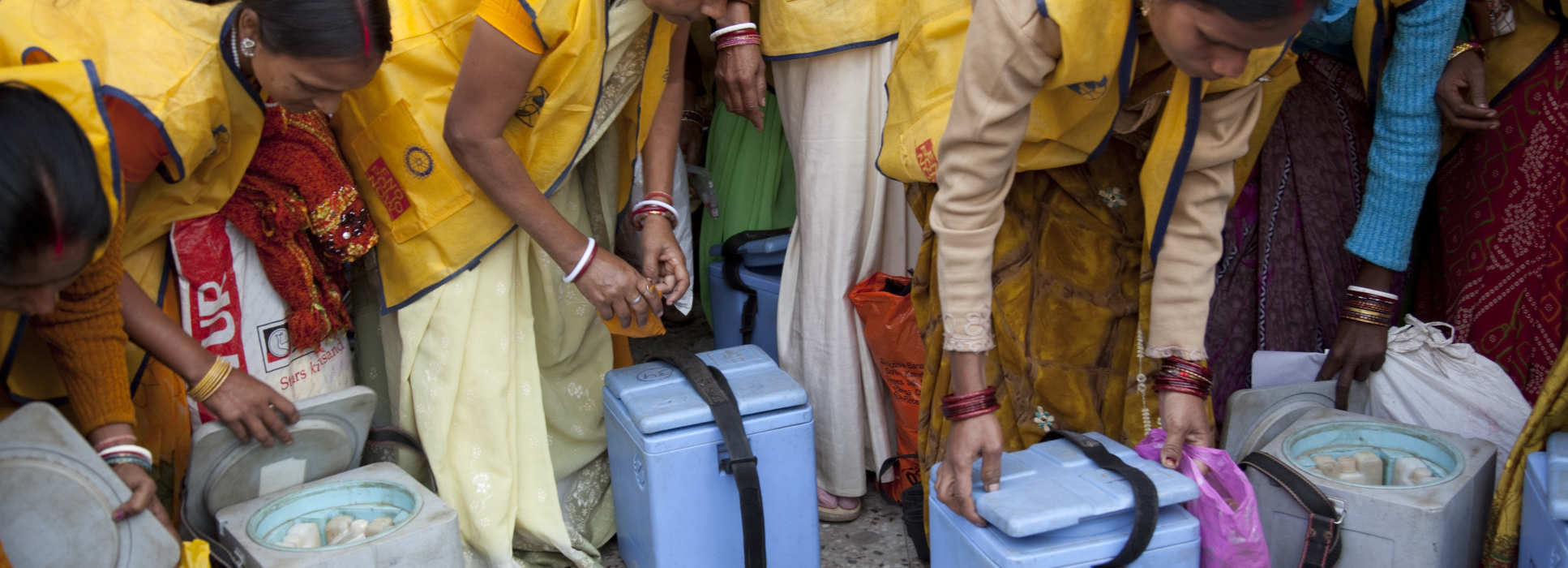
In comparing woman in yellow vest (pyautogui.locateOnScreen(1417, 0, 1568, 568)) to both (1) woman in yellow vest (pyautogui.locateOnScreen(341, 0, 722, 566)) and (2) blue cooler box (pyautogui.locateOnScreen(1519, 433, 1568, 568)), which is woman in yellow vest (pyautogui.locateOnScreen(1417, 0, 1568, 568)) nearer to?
(2) blue cooler box (pyautogui.locateOnScreen(1519, 433, 1568, 568))

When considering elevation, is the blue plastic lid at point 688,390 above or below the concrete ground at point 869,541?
above

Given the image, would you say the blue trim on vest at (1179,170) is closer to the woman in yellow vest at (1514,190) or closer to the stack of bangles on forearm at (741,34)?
the woman in yellow vest at (1514,190)

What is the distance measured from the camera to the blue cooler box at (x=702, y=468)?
6.39 feet

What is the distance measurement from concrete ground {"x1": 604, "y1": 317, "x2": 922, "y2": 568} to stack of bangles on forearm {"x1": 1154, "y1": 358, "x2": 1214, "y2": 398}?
70cm

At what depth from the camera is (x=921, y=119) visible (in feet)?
6.53

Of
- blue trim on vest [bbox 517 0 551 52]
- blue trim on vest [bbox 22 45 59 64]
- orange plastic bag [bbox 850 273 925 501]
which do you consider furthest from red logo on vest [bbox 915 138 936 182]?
blue trim on vest [bbox 22 45 59 64]

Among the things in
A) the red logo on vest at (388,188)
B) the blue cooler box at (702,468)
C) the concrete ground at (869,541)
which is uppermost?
the red logo on vest at (388,188)

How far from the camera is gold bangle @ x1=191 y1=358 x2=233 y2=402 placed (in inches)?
71.2

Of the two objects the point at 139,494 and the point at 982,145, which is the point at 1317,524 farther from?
the point at 139,494

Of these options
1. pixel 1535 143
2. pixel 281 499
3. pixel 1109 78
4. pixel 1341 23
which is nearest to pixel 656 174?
pixel 281 499

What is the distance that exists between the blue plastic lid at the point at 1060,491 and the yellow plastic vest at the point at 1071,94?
335 mm

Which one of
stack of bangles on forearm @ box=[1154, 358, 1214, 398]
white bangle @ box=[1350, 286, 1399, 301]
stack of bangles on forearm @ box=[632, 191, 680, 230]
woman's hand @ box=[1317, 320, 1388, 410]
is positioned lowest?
woman's hand @ box=[1317, 320, 1388, 410]

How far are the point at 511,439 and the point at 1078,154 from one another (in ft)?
3.87

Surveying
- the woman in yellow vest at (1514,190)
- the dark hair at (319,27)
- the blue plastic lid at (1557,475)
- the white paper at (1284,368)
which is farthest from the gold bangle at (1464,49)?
the dark hair at (319,27)
